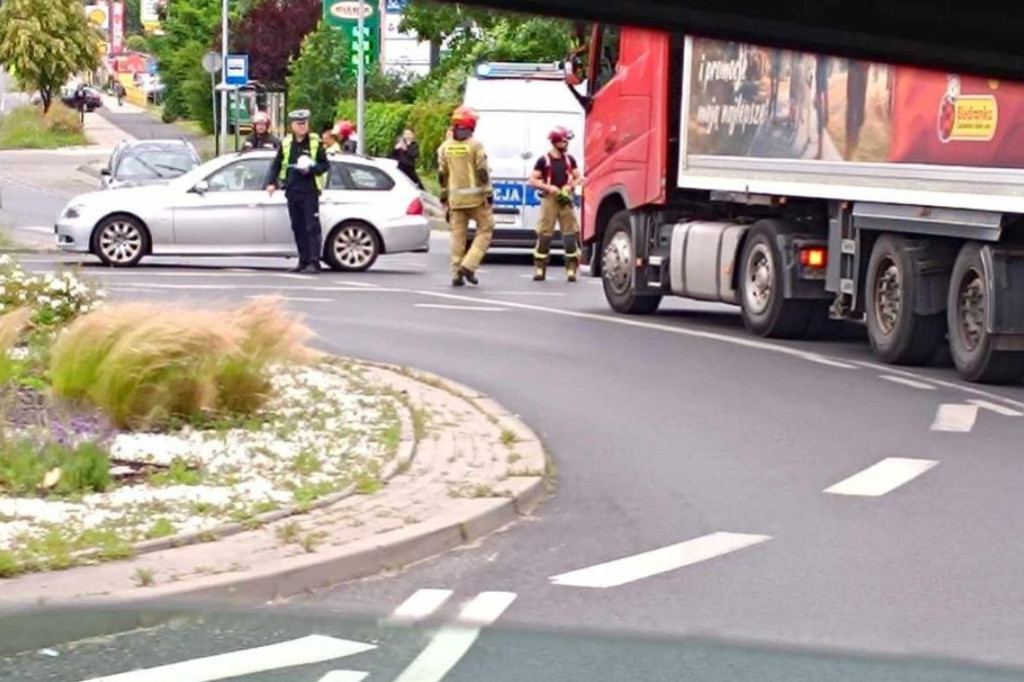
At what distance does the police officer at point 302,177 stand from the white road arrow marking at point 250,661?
1710 centimetres

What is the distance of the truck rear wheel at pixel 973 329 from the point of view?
1403 centimetres

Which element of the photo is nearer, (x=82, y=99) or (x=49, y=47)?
(x=49, y=47)

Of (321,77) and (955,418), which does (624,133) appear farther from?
(321,77)

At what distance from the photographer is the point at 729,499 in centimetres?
976

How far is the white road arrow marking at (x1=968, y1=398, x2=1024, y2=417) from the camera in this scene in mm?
12945

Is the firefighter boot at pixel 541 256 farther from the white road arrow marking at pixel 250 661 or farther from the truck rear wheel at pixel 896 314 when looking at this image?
the white road arrow marking at pixel 250 661

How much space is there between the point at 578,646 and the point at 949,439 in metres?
5.58

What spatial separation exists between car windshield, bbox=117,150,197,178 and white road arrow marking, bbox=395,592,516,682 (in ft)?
88.3

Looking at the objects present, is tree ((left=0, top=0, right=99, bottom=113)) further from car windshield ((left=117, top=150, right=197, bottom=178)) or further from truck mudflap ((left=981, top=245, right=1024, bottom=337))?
truck mudflap ((left=981, top=245, right=1024, bottom=337))

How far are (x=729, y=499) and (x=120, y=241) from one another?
16.1 metres

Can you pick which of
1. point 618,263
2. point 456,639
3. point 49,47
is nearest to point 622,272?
point 618,263

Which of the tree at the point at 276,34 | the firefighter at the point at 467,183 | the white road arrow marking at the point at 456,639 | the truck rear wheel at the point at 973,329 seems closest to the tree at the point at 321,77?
the tree at the point at 276,34

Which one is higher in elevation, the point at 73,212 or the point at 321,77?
the point at 321,77

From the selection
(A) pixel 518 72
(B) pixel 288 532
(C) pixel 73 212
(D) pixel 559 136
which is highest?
(A) pixel 518 72
